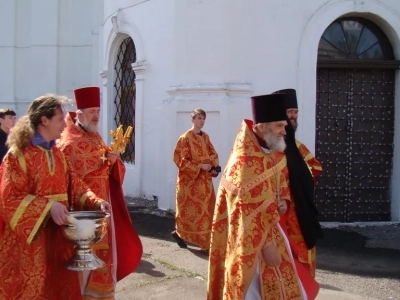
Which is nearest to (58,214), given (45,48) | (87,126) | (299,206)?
(87,126)

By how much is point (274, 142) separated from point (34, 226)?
1659mm

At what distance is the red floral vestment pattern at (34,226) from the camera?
149 inches

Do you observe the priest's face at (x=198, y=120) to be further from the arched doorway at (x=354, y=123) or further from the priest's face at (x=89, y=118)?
the priest's face at (x=89, y=118)

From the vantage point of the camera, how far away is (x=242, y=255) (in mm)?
3961

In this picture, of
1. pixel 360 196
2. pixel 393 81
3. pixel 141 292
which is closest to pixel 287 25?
pixel 393 81

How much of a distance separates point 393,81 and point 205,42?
3193 millimetres

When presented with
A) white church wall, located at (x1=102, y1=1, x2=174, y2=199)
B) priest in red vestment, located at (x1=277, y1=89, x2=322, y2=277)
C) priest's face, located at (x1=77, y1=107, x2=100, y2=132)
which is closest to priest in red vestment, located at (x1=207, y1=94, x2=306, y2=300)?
priest in red vestment, located at (x1=277, y1=89, x2=322, y2=277)

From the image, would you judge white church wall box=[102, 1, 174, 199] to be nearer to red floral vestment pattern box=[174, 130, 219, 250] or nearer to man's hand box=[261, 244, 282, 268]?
red floral vestment pattern box=[174, 130, 219, 250]

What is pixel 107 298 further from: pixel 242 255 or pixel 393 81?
pixel 393 81

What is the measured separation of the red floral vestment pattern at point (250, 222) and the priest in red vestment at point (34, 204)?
2.92 ft

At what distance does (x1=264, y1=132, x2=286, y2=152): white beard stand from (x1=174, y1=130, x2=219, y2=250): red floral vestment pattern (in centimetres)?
379

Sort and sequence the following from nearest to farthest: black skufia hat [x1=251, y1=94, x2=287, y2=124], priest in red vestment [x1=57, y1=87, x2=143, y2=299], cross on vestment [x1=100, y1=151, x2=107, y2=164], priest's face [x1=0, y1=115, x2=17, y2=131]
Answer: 1. black skufia hat [x1=251, y1=94, x2=287, y2=124]
2. priest in red vestment [x1=57, y1=87, x2=143, y2=299]
3. cross on vestment [x1=100, y1=151, x2=107, y2=164]
4. priest's face [x1=0, y1=115, x2=17, y2=131]

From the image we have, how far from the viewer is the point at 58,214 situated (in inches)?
150

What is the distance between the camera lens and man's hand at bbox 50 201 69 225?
3807 millimetres
